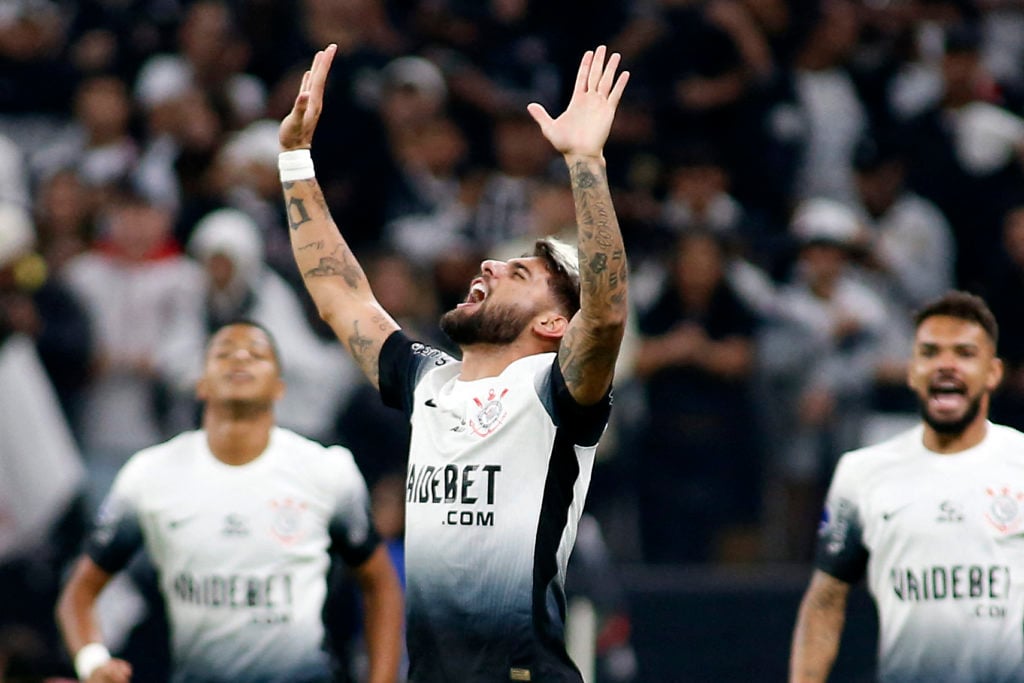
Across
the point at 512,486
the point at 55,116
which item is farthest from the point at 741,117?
the point at 512,486

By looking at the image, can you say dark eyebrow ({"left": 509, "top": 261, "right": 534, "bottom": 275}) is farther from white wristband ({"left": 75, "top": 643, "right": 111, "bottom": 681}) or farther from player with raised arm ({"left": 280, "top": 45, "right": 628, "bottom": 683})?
white wristband ({"left": 75, "top": 643, "right": 111, "bottom": 681})

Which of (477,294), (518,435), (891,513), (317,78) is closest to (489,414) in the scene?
(518,435)

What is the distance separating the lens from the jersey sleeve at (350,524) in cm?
861

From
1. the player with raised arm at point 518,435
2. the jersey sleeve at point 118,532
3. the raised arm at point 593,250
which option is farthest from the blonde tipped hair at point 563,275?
the jersey sleeve at point 118,532

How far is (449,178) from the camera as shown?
1308 centimetres

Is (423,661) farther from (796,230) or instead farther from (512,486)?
(796,230)

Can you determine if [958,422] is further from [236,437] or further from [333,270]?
[236,437]

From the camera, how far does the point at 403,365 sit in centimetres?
631

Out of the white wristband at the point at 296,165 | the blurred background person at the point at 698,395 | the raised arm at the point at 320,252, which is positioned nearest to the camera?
the raised arm at the point at 320,252

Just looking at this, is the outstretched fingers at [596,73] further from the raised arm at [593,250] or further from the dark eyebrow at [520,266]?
the dark eyebrow at [520,266]

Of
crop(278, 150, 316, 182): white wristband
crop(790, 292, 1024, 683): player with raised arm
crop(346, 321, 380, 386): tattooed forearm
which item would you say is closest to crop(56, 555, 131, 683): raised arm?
crop(346, 321, 380, 386): tattooed forearm

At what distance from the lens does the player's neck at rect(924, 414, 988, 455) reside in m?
8.02

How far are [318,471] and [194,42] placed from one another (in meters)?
5.52

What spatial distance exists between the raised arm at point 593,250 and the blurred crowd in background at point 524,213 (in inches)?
224
